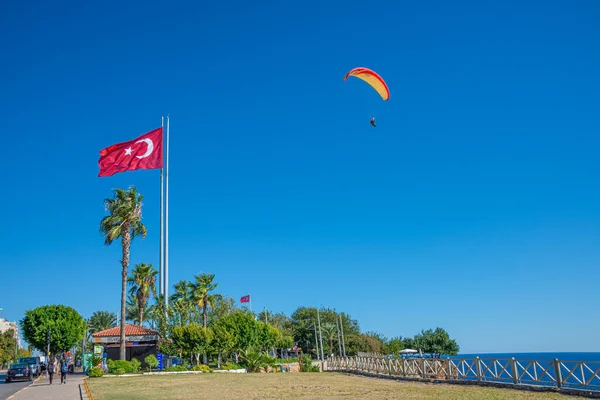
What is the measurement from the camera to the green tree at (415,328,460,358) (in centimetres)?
9412

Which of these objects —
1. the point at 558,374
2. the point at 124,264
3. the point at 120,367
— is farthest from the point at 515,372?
the point at 124,264

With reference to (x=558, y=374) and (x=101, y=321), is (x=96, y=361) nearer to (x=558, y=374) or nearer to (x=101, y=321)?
(x=558, y=374)

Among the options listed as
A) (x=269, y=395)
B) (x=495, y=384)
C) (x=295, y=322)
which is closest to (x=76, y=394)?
(x=269, y=395)

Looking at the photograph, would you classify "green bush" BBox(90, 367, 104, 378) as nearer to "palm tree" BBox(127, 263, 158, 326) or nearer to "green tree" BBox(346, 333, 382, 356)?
"palm tree" BBox(127, 263, 158, 326)

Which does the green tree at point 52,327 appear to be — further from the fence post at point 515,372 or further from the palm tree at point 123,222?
the fence post at point 515,372

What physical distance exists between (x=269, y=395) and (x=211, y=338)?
98.8 feet

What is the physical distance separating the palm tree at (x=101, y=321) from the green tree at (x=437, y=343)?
62.1 meters

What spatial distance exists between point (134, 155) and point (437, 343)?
7022 cm

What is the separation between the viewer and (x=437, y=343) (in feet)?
310

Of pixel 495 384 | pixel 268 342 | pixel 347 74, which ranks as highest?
pixel 347 74

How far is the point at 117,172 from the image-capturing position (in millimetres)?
42688

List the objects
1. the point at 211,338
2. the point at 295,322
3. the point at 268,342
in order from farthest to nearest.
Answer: the point at 295,322 → the point at 268,342 → the point at 211,338

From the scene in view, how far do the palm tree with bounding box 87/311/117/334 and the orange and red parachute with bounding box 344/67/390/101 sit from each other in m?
95.8

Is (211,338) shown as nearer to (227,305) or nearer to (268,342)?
(268,342)
